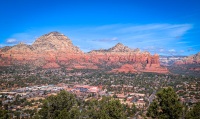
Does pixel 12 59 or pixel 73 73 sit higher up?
pixel 12 59

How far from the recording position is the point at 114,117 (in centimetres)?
2678

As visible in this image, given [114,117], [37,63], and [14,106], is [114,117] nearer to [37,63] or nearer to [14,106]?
[14,106]

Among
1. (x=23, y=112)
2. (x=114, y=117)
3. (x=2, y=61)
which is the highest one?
(x=2, y=61)

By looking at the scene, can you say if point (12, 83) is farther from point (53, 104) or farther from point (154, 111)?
point (154, 111)

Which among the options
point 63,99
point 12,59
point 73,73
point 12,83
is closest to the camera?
point 63,99

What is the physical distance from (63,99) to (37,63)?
558ft

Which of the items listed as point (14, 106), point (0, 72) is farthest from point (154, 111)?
point (0, 72)

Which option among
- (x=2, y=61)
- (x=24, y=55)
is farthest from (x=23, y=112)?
(x=24, y=55)

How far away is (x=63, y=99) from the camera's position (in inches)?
1342

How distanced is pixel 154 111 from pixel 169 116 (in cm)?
203

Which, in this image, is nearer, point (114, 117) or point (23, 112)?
point (114, 117)

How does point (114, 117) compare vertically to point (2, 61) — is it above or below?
below

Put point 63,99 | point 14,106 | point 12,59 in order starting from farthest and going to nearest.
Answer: point 12,59
point 14,106
point 63,99

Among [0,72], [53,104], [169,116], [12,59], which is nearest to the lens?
[169,116]
